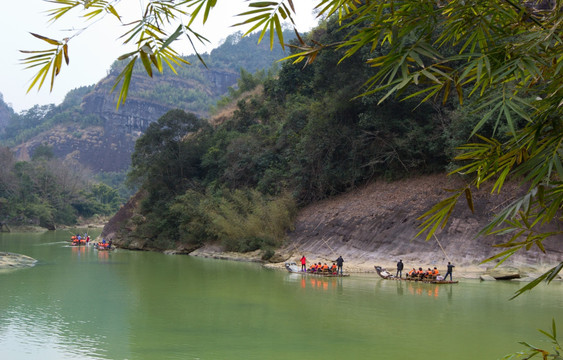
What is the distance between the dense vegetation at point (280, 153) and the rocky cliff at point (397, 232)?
3.35 ft

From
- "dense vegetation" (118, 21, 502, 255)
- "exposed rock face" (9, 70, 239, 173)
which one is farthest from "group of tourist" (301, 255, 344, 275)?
"exposed rock face" (9, 70, 239, 173)

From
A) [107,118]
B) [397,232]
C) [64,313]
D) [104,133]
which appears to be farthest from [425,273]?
[107,118]

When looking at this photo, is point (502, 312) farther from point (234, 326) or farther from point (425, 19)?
point (425, 19)

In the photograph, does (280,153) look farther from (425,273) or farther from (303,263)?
(425,273)

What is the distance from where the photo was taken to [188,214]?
31.0 m

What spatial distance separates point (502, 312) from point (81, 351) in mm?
9770

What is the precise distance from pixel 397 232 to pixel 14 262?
53.3ft

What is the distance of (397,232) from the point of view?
21812 mm

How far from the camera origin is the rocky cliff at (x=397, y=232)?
63.0 ft

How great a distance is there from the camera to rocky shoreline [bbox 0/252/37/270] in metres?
21.7

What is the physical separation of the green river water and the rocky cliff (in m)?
1.53

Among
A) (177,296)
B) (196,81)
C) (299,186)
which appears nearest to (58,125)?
(196,81)

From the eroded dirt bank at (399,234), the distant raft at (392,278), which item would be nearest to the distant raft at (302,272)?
the distant raft at (392,278)

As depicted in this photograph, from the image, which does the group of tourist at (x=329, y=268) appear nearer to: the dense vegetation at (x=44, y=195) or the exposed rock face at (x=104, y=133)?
the dense vegetation at (x=44, y=195)
